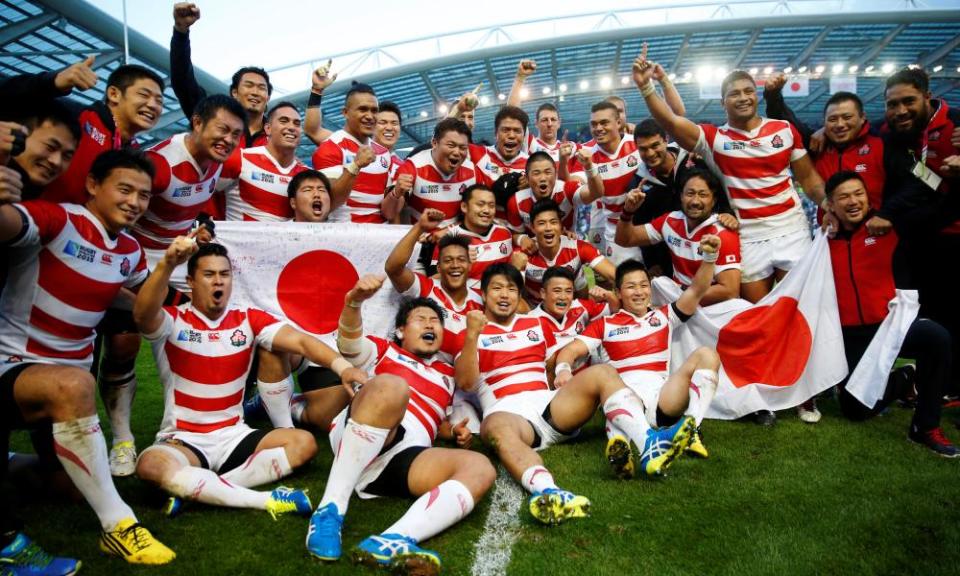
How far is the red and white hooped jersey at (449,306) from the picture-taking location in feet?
13.9

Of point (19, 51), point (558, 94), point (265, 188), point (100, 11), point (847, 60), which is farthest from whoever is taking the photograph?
point (558, 94)

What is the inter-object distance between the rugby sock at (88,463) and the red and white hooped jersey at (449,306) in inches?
84.0

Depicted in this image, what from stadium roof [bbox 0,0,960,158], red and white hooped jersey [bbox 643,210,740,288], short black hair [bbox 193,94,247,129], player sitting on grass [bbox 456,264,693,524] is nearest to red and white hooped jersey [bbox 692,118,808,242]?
red and white hooped jersey [bbox 643,210,740,288]

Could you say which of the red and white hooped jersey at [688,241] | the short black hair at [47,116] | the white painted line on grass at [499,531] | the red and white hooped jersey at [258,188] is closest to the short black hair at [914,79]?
the red and white hooped jersey at [688,241]

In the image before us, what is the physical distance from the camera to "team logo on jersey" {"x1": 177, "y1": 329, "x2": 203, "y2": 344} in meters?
3.42

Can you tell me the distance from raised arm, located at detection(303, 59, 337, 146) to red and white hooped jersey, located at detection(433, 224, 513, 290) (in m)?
1.94

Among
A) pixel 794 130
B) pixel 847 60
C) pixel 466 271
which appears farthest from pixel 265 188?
pixel 847 60

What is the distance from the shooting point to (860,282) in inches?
179

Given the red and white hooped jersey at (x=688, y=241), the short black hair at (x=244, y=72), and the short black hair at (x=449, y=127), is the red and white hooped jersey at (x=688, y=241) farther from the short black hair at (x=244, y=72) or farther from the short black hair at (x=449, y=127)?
the short black hair at (x=244, y=72)

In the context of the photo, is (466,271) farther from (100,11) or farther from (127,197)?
(100,11)

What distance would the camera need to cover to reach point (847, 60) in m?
26.3

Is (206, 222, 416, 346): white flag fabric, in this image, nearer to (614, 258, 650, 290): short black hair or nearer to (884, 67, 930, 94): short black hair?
(614, 258, 650, 290): short black hair

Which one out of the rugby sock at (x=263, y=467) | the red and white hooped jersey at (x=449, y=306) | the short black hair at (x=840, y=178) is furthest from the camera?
the short black hair at (x=840, y=178)

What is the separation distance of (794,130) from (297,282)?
439 centimetres
